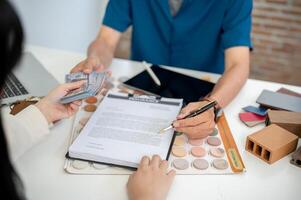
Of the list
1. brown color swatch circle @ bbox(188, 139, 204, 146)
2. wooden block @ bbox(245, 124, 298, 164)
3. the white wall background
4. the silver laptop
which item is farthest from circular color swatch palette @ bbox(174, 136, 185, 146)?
the white wall background

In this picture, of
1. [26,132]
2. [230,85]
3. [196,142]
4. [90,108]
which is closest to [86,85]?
[90,108]

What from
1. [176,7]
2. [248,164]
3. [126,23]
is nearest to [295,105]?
[248,164]

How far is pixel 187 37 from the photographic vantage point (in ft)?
4.39

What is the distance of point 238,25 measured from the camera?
1.23 m

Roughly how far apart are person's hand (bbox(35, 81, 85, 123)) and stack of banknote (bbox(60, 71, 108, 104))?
0.04 feet

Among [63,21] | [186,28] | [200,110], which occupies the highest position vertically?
[186,28]

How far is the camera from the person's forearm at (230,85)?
3.48 feet

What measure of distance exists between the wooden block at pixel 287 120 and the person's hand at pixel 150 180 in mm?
329

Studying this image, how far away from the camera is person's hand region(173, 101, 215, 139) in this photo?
35.5 inches

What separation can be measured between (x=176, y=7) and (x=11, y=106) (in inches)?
25.6

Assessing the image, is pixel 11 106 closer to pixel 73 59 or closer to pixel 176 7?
pixel 73 59

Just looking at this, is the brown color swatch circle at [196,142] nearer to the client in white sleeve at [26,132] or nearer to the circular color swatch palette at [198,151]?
the circular color swatch palette at [198,151]

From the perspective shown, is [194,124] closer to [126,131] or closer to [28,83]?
[126,131]

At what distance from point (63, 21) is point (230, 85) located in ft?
5.36
